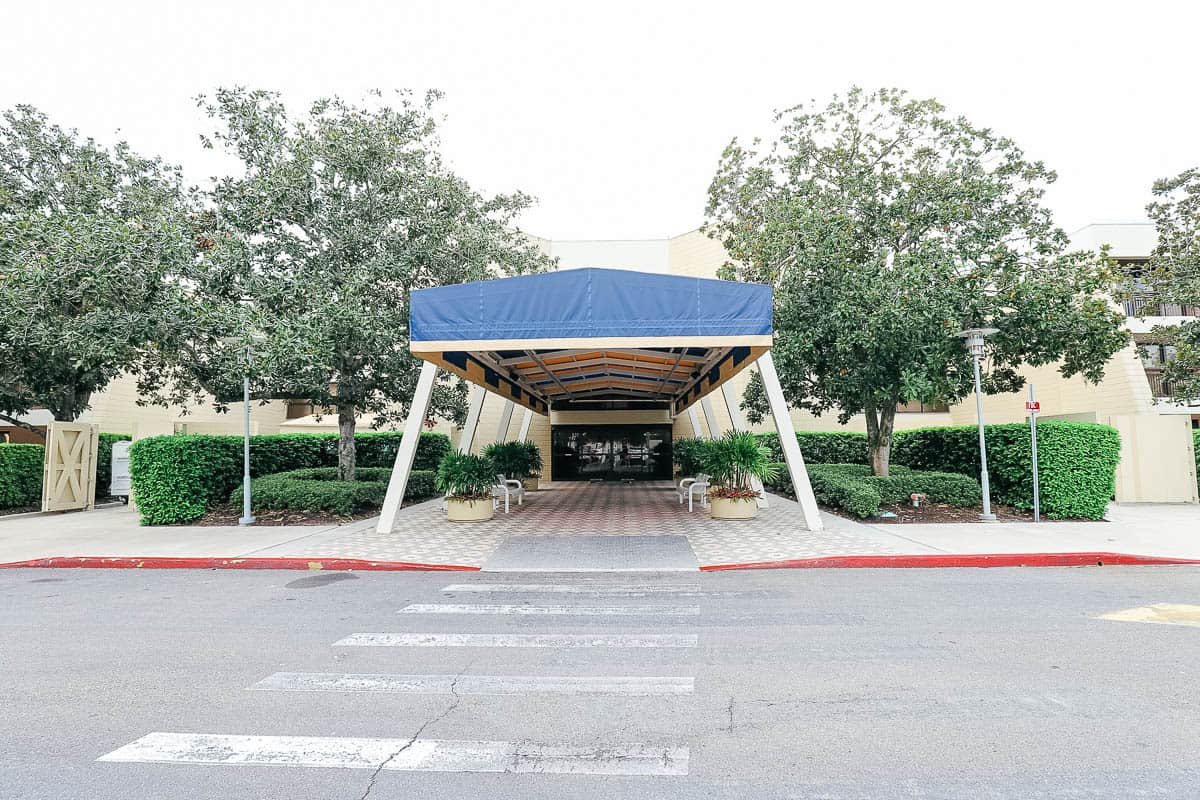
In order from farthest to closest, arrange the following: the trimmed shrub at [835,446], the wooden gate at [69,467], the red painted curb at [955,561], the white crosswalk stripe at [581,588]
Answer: the trimmed shrub at [835,446], the wooden gate at [69,467], the red painted curb at [955,561], the white crosswalk stripe at [581,588]

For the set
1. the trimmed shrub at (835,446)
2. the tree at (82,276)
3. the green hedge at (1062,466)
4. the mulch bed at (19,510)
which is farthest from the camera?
the trimmed shrub at (835,446)

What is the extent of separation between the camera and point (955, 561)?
29.1ft

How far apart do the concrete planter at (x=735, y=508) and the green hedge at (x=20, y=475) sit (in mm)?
16044

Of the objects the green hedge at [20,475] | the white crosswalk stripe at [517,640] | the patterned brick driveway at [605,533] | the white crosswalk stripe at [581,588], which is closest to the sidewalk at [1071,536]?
the patterned brick driveway at [605,533]

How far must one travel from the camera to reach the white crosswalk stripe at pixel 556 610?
21.2ft

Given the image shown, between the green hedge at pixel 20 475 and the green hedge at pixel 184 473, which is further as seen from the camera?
the green hedge at pixel 20 475

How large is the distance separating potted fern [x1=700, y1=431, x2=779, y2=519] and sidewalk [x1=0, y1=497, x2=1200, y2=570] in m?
0.53

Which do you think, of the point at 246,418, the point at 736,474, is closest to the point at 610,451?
the point at 736,474

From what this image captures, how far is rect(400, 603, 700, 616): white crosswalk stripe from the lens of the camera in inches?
255

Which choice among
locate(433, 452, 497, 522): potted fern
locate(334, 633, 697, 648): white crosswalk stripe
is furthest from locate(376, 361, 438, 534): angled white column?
locate(334, 633, 697, 648): white crosswalk stripe

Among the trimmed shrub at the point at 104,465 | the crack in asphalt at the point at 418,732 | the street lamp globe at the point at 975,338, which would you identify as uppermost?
the street lamp globe at the point at 975,338

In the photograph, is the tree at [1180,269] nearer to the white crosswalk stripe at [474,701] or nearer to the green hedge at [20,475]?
the white crosswalk stripe at [474,701]

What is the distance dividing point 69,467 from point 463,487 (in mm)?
9819

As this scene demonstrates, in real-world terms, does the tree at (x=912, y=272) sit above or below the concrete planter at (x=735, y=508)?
above
